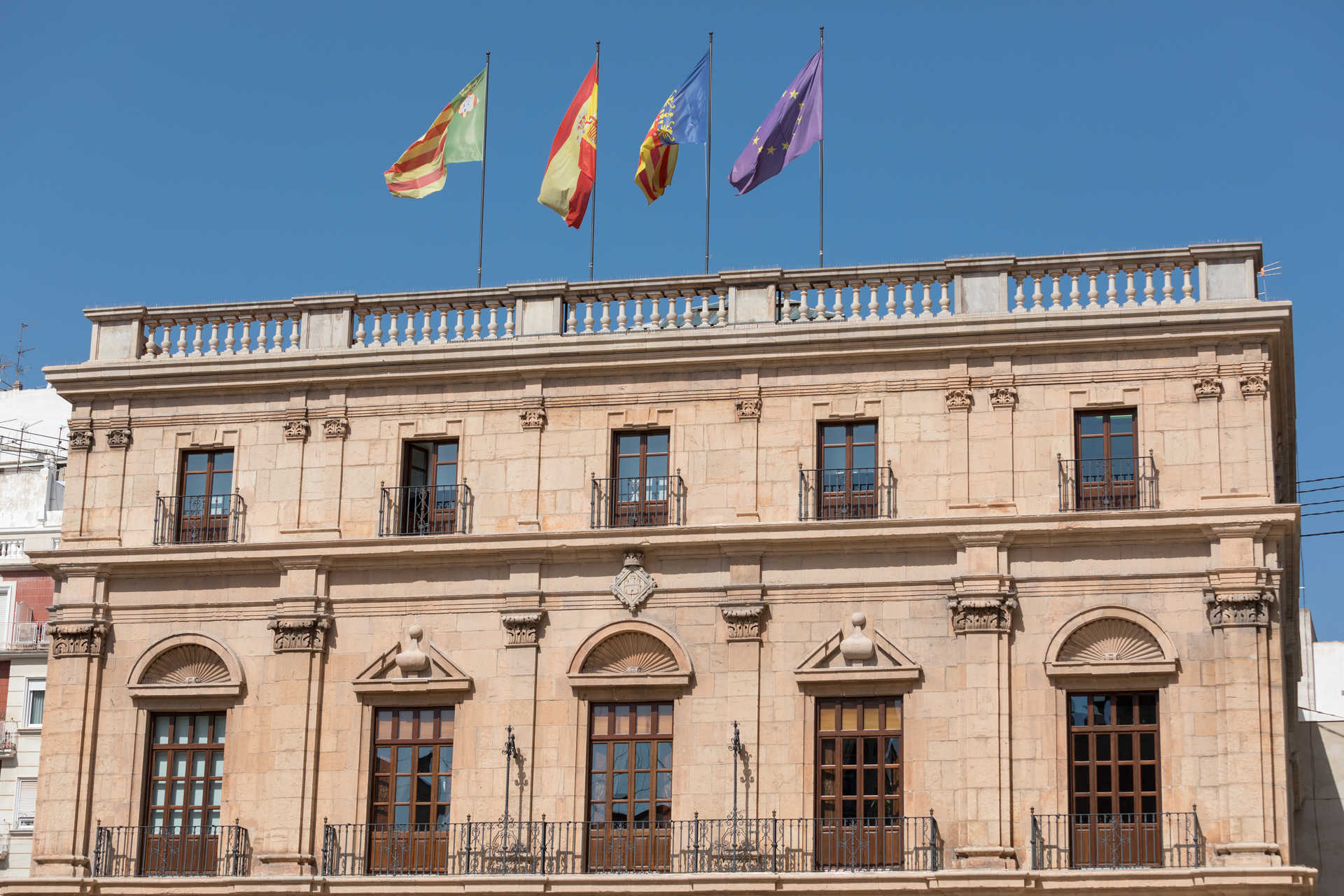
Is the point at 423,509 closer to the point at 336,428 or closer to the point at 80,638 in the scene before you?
the point at 336,428

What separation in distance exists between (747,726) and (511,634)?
4.22m

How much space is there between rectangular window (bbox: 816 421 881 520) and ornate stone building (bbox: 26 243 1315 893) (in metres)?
0.07

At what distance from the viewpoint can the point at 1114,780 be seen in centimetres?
3025

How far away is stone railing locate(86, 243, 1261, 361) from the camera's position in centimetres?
3219

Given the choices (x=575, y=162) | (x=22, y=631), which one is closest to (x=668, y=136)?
(x=575, y=162)

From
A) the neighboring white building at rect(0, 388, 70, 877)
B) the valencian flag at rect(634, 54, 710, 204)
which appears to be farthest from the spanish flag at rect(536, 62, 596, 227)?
the neighboring white building at rect(0, 388, 70, 877)

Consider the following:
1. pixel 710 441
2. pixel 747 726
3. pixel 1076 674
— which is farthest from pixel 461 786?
pixel 1076 674

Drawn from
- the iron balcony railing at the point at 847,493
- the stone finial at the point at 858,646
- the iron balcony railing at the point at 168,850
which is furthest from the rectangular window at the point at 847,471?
the iron balcony railing at the point at 168,850

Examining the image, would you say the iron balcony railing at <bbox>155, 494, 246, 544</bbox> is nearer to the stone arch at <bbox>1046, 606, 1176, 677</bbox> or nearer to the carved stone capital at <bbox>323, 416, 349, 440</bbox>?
the carved stone capital at <bbox>323, 416, 349, 440</bbox>

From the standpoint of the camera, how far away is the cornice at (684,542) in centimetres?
3059

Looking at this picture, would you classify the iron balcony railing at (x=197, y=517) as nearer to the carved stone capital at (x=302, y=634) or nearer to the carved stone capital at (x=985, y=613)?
the carved stone capital at (x=302, y=634)

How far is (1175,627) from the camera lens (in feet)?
99.7

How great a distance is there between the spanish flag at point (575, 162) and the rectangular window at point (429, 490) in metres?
4.86

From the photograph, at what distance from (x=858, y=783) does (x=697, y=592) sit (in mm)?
3982
